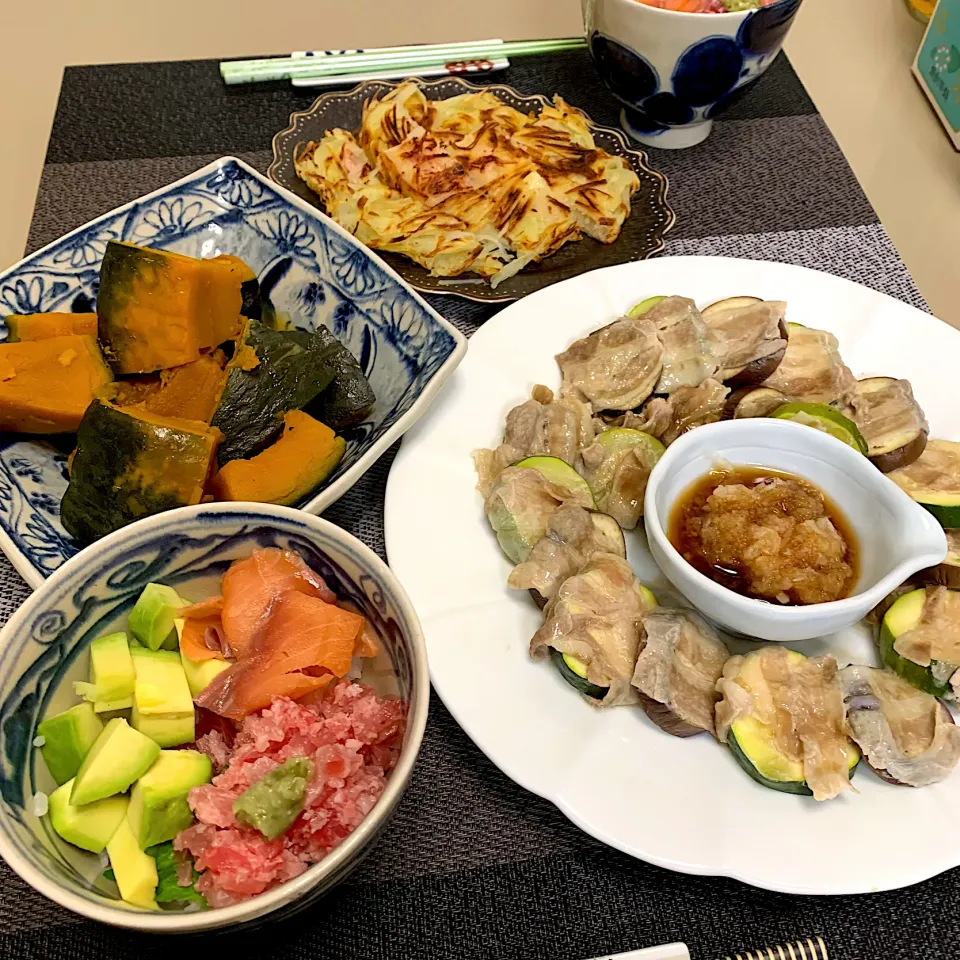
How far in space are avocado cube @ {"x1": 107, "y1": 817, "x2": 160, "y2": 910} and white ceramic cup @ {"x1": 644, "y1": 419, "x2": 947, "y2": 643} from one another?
795 millimetres

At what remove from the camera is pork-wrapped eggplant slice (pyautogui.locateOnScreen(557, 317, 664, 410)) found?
62.7 inches

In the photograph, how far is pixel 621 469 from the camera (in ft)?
4.91

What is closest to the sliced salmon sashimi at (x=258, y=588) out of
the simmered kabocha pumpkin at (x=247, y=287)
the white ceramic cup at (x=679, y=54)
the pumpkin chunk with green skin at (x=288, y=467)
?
the pumpkin chunk with green skin at (x=288, y=467)

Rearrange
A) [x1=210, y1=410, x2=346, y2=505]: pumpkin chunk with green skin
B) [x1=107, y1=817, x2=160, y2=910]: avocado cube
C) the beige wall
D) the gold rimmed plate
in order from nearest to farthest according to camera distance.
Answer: [x1=107, y1=817, x2=160, y2=910]: avocado cube → [x1=210, y1=410, x2=346, y2=505]: pumpkin chunk with green skin → the gold rimmed plate → the beige wall

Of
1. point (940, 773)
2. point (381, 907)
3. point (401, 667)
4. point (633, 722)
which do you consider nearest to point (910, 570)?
point (940, 773)

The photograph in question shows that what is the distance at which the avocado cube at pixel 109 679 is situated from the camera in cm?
105

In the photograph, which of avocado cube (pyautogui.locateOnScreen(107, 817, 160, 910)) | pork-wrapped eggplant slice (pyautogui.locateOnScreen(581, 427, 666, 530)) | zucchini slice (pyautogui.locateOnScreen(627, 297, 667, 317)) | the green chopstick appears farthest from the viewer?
the green chopstick

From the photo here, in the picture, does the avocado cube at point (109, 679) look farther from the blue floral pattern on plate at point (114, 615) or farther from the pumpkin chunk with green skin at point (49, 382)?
the pumpkin chunk with green skin at point (49, 382)

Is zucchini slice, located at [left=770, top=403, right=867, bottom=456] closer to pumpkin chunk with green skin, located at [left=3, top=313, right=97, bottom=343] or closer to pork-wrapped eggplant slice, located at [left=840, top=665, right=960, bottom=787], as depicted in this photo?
pork-wrapped eggplant slice, located at [left=840, top=665, right=960, bottom=787]

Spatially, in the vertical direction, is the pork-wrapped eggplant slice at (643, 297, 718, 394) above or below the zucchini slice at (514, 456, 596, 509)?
above

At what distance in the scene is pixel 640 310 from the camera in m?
1.70

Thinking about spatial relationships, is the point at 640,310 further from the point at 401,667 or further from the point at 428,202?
the point at 401,667

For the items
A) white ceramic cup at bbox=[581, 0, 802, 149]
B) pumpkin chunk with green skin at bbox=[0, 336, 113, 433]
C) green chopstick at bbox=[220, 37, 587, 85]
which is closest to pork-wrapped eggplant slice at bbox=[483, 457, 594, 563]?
pumpkin chunk with green skin at bbox=[0, 336, 113, 433]

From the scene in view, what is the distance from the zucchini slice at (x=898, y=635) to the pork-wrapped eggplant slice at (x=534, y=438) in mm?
567
